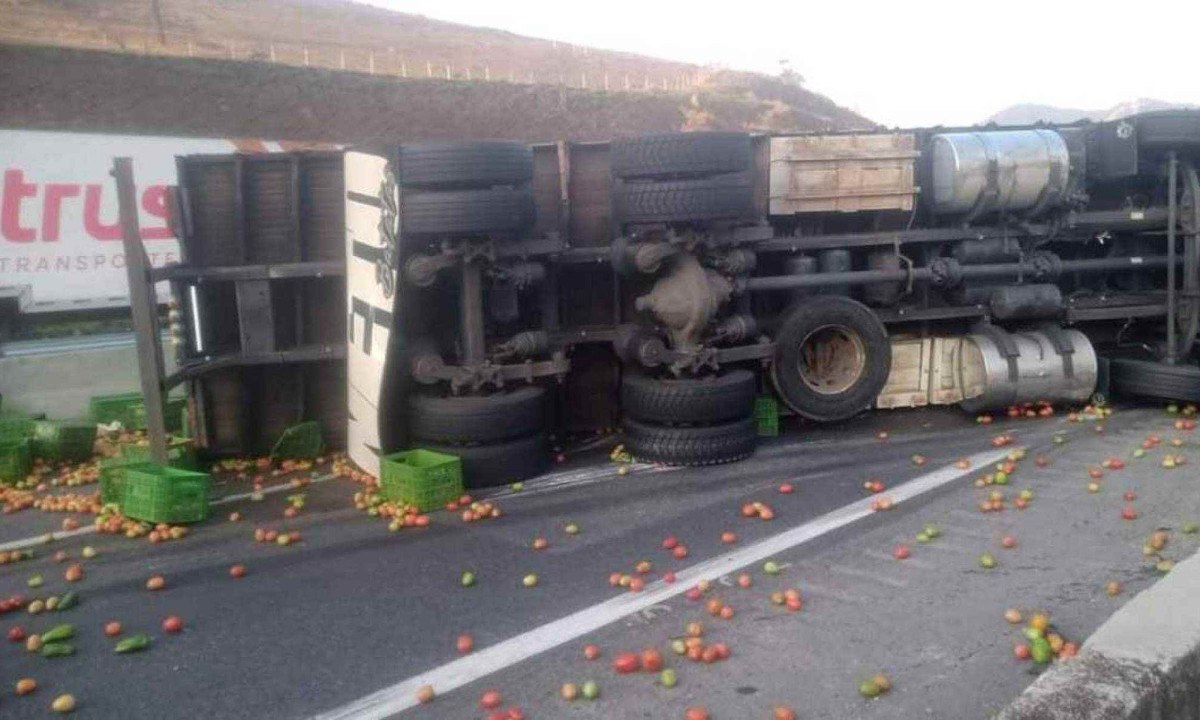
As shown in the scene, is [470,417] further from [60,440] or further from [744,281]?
[60,440]

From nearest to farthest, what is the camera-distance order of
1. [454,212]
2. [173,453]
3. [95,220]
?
[454,212] → [173,453] → [95,220]

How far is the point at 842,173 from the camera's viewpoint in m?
9.72

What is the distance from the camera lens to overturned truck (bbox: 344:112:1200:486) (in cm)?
807

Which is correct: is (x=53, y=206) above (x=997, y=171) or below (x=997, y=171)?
above

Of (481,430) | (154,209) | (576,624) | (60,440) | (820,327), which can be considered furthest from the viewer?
(154,209)

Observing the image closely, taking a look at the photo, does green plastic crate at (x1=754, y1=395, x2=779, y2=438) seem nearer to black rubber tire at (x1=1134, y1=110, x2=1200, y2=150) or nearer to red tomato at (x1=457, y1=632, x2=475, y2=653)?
black rubber tire at (x1=1134, y1=110, x2=1200, y2=150)

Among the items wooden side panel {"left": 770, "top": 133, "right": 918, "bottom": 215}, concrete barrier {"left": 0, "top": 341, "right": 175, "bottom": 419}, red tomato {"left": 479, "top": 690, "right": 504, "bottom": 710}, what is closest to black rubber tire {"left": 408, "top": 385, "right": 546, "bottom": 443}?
wooden side panel {"left": 770, "top": 133, "right": 918, "bottom": 215}

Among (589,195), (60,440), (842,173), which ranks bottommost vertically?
(60,440)

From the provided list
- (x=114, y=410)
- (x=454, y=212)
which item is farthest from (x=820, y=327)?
(x=114, y=410)

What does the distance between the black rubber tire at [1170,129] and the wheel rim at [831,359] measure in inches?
141

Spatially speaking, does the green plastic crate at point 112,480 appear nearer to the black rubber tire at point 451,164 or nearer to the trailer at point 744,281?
the trailer at point 744,281

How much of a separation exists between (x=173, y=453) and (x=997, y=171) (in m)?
7.72

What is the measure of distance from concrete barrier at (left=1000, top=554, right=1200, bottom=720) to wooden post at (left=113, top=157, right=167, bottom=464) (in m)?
6.39

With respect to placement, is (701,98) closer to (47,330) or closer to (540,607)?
(47,330)
